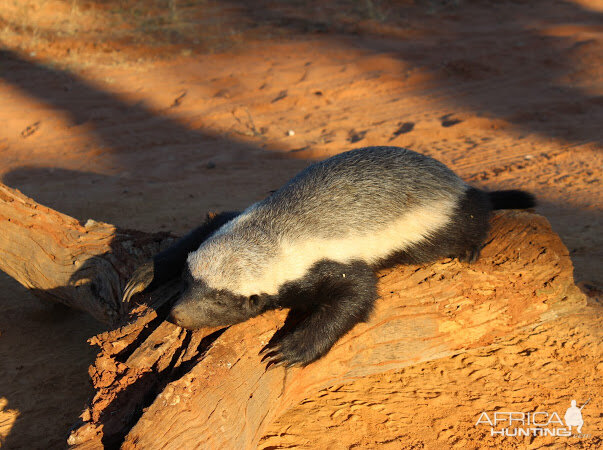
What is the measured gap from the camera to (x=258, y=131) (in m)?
8.88

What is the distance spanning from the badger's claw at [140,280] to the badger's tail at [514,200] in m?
2.76

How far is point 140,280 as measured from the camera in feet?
12.2

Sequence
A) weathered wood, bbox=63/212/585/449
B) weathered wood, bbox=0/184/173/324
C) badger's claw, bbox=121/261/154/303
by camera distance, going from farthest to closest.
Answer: weathered wood, bbox=0/184/173/324
badger's claw, bbox=121/261/154/303
weathered wood, bbox=63/212/585/449

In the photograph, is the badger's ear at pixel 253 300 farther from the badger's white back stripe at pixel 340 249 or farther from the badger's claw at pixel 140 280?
the badger's claw at pixel 140 280

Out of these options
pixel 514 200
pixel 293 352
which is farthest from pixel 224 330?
pixel 514 200

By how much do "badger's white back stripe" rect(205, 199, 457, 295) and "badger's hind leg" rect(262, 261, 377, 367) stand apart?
70 mm

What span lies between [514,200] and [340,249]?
1.82 metres

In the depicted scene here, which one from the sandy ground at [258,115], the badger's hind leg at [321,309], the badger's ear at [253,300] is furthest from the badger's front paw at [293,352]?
the sandy ground at [258,115]

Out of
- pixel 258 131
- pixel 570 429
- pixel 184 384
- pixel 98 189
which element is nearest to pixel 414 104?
pixel 258 131

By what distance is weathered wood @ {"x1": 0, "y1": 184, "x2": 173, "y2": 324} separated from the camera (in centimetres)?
393

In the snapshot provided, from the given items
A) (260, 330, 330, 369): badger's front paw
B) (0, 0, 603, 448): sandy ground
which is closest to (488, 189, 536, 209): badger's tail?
(0, 0, 603, 448): sandy ground

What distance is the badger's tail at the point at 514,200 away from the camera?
4.36 m

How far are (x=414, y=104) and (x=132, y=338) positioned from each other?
25.0 feet

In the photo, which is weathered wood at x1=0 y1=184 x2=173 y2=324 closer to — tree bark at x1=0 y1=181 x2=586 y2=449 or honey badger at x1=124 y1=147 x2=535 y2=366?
tree bark at x1=0 y1=181 x2=586 y2=449
